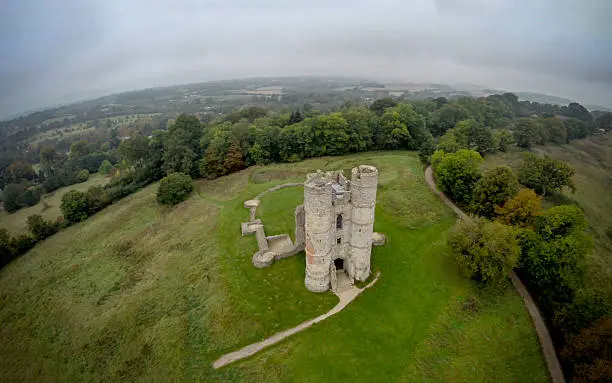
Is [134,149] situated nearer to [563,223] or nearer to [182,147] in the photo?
[182,147]

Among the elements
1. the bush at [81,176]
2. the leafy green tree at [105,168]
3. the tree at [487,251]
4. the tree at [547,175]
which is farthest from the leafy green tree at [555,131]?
the bush at [81,176]

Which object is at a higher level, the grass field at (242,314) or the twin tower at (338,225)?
the twin tower at (338,225)

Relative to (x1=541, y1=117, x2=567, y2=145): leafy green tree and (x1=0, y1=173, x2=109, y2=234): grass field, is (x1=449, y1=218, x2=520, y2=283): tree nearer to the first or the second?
(x1=541, y1=117, x2=567, y2=145): leafy green tree

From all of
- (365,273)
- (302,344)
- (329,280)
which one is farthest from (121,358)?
(365,273)

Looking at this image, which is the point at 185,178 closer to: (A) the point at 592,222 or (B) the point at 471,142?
(B) the point at 471,142

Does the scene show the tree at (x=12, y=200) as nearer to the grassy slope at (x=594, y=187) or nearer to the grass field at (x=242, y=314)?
the grass field at (x=242, y=314)

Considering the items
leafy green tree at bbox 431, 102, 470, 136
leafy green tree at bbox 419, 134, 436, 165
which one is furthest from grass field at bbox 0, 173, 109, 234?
leafy green tree at bbox 431, 102, 470, 136
